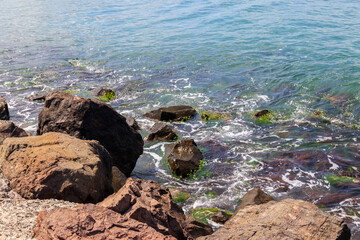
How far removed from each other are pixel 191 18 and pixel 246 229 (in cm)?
2997

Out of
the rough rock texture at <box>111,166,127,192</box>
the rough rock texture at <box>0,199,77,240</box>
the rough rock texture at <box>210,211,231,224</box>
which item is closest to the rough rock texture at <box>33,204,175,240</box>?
the rough rock texture at <box>0,199,77,240</box>

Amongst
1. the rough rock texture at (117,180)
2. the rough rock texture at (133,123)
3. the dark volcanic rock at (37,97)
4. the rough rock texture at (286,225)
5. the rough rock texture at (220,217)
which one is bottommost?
the rough rock texture at (220,217)

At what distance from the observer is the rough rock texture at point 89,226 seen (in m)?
4.45

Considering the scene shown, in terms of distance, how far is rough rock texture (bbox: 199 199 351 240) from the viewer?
4863 millimetres

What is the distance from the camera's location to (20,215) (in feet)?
16.8

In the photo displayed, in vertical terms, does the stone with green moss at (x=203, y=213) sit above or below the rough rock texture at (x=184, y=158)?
below

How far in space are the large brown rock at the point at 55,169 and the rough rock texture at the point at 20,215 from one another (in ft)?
0.83

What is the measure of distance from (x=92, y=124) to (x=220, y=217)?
3.90 meters

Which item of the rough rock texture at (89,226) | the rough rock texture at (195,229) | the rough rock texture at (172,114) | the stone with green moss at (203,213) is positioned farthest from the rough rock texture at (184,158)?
the rough rock texture at (89,226)

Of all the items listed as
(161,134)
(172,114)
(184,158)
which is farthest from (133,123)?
(184,158)

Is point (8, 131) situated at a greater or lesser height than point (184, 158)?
greater

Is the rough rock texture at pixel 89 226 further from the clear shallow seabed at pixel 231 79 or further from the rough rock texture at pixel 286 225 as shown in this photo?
the clear shallow seabed at pixel 231 79

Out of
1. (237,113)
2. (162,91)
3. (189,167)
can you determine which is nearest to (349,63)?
(237,113)

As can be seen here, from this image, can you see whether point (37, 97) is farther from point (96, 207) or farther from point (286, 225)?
point (286, 225)
